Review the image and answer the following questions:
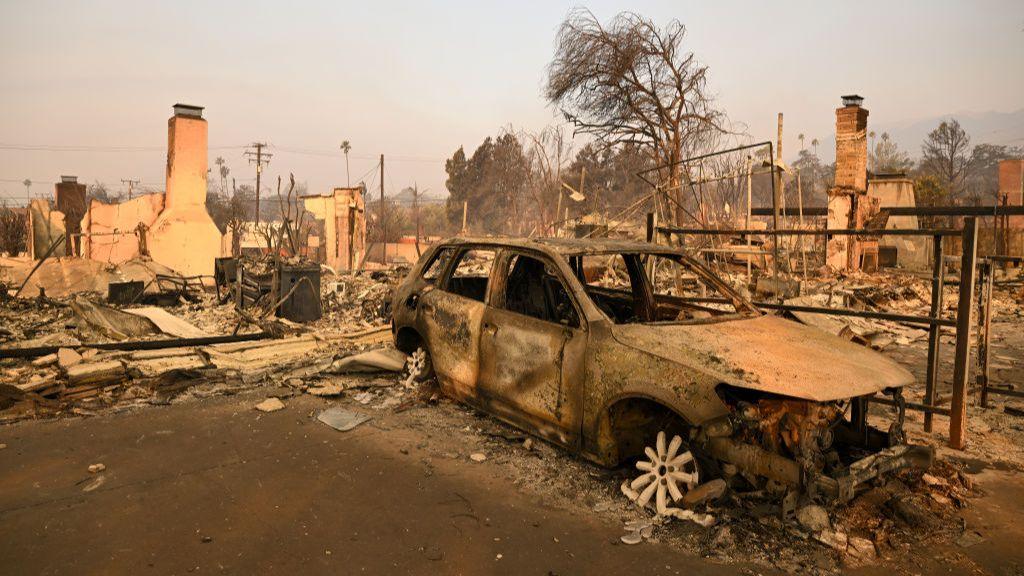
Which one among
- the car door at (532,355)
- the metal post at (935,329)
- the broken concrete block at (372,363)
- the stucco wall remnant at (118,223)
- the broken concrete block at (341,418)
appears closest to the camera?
the car door at (532,355)

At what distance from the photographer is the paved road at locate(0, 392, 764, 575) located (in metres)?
3.01

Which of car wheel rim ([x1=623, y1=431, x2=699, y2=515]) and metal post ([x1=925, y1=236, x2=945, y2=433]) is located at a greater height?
metal post ([x1=925, y1=236, x2=945, y2=433])

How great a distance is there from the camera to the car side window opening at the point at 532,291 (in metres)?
4.97

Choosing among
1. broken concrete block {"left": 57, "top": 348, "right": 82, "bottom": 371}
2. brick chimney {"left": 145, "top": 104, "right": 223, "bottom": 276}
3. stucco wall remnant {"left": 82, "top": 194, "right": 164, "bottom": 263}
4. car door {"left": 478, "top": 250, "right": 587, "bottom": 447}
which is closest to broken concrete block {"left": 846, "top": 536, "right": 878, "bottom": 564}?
car door {"left": 478, "top": 250, "right": 587, "bottom": 447}

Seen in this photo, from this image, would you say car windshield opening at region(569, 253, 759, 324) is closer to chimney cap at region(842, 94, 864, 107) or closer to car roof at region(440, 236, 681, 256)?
car roof at region(440, 236, 681, 256)

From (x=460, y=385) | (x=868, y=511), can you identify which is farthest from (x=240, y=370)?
(x=868, y=511)

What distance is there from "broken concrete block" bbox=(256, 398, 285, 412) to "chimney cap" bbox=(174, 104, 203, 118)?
51.1ft

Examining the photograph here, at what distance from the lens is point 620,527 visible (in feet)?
11.2

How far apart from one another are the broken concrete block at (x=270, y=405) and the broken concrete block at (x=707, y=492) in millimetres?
3598

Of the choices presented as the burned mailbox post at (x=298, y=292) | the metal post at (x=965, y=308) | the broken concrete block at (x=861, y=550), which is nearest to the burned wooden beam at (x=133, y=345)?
the burned mailbox post at (x=298, y=292)

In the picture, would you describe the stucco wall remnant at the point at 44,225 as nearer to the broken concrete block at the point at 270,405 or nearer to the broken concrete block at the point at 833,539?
the broken concrete block at the point at 270,405

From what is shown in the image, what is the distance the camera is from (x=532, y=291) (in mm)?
5141

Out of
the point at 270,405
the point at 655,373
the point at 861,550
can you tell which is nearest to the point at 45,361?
the point at 270,405

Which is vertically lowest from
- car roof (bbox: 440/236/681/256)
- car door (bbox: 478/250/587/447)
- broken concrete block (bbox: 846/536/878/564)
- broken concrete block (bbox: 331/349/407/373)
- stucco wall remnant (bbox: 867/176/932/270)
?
broken concrete block (bbox: 846/536/878/564)
